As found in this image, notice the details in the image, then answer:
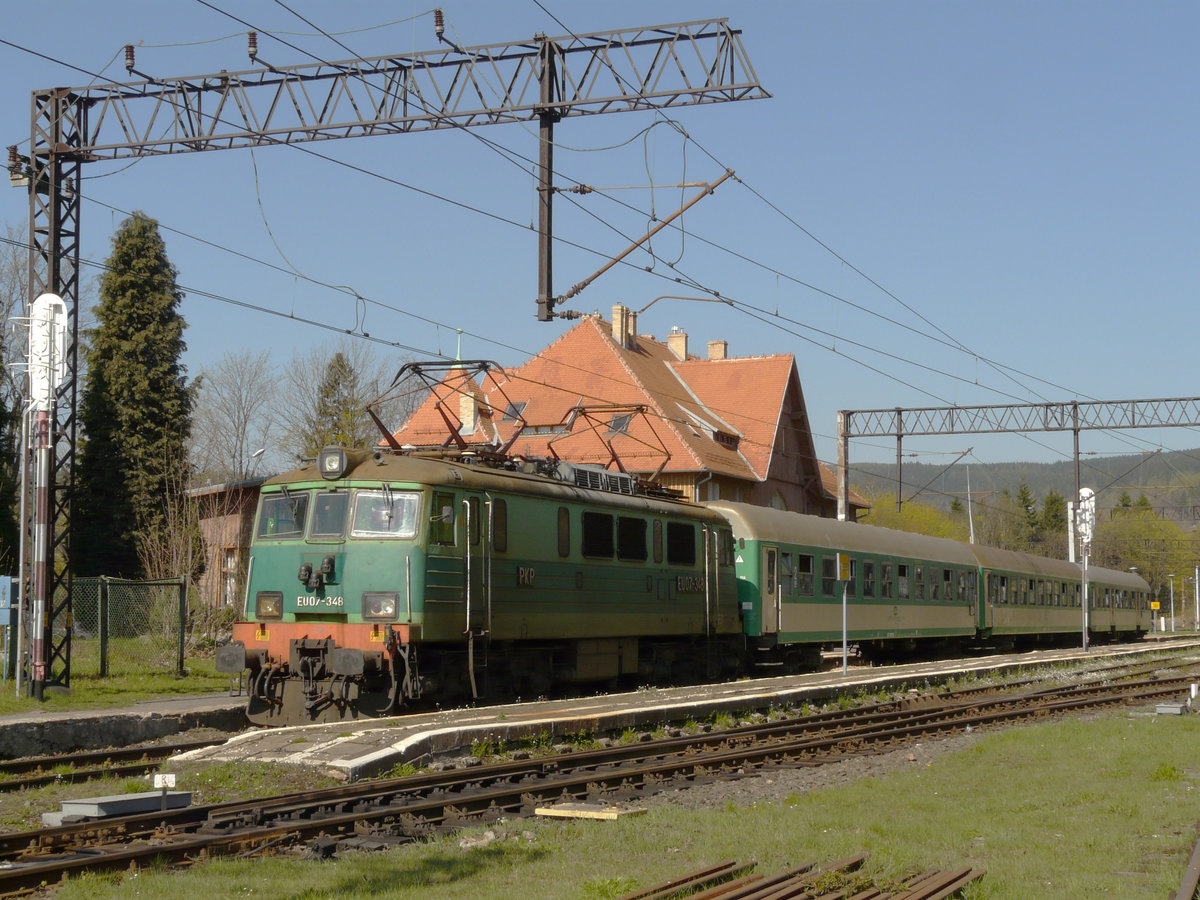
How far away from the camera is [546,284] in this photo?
15938 millimetres

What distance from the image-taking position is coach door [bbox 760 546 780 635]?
2416cm

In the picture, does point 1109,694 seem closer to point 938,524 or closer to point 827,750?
point 827,750

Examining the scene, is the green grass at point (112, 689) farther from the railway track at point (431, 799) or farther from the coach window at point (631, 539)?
the railway track at point (431, 799)

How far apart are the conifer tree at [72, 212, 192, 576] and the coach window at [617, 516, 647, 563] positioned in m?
23.3

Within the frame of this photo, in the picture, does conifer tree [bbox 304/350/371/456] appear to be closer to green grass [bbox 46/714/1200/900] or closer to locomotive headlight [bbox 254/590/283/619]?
locomotive headlight [bbox 254/590/283/619]

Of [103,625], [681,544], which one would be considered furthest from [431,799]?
[103,625]

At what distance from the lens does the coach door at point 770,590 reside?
79.3 ft

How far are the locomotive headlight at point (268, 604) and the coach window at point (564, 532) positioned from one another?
12.7ft

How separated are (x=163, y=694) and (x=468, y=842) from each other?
12.0 meters

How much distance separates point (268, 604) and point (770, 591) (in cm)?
1085

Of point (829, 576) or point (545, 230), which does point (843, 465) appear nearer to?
point (829, 576)

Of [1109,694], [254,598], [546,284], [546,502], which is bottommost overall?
[1109,694]

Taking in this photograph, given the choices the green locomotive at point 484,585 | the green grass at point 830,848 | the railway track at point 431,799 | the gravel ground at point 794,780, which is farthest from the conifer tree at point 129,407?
the green grass at point 830,848

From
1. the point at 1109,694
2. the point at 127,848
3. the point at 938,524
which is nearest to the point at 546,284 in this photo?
the point at 127,848
